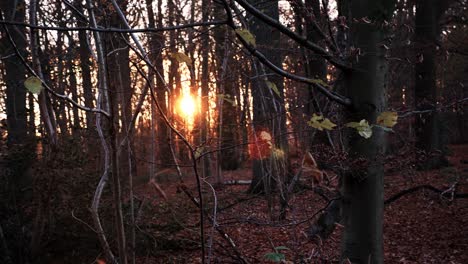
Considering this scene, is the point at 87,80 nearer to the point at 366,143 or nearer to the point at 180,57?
the point at 180,57

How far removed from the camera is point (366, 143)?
2295 mm

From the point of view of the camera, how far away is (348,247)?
240cm

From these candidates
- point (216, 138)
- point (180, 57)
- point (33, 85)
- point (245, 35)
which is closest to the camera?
point (33, 85)

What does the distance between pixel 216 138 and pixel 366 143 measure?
94 cm

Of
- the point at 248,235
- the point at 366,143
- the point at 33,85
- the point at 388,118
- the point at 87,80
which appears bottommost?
the point at 248,235

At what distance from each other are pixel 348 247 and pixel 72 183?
3.84m

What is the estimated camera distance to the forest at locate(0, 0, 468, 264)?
7.32 feet

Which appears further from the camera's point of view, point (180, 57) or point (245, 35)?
point (180, 57)

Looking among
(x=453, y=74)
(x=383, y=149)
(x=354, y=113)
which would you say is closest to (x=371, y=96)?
(x=354, y=113)

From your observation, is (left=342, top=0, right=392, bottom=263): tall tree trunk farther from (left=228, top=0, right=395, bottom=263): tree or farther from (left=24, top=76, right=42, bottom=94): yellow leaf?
(left=24, top=76, right=42, bottom=94): yellow leaf

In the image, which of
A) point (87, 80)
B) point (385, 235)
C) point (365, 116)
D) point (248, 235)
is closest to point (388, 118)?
point (365, 116)

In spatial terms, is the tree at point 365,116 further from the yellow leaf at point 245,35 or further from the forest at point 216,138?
the yellow leaf at point 245,35

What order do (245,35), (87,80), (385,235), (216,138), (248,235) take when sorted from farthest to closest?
(248,235), (385,235), (87,80), (216,138), (245,35)

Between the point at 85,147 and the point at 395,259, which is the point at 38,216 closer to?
the point at 85,147
